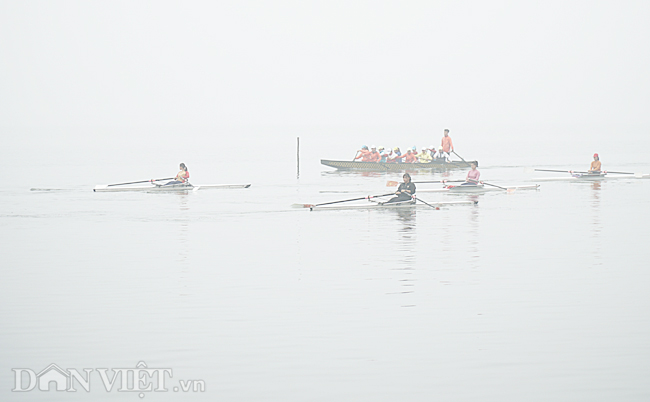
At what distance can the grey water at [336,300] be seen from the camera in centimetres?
1361

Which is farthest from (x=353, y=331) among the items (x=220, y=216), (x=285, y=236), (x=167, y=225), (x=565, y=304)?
(x=220, y=216)

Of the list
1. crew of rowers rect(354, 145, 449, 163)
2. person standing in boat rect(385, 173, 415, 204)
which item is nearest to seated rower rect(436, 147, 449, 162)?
crew of rowers rect(354, 145, 449, 163)

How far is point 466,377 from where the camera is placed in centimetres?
1361

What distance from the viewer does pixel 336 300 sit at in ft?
61.7

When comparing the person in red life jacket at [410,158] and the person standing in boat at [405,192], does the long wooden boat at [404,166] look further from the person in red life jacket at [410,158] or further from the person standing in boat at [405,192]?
the person standing in boat at [405,192]

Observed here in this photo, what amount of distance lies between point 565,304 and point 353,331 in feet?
15.6

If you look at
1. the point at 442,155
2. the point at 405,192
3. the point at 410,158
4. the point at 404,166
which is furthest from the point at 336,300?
the point at 442,155

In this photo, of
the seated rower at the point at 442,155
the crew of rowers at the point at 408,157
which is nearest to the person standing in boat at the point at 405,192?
the crew of rowers at the point at 408,157

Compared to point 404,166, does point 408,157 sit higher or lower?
higher

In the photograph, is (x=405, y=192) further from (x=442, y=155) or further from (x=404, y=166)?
(x=442, y=155)

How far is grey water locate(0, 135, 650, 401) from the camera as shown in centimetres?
1361

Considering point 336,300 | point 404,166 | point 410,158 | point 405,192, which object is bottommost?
point 336,300

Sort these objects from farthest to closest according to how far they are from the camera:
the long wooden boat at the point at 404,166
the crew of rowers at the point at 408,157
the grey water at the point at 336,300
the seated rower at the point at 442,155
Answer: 1. the crew of rowers at the point at 408,157
2. the seated rower at the point at 442,155
3. the long wooden boat at the point at 404,166
4. the grey water at the point at 336,300

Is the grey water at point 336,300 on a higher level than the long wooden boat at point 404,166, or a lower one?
lower
